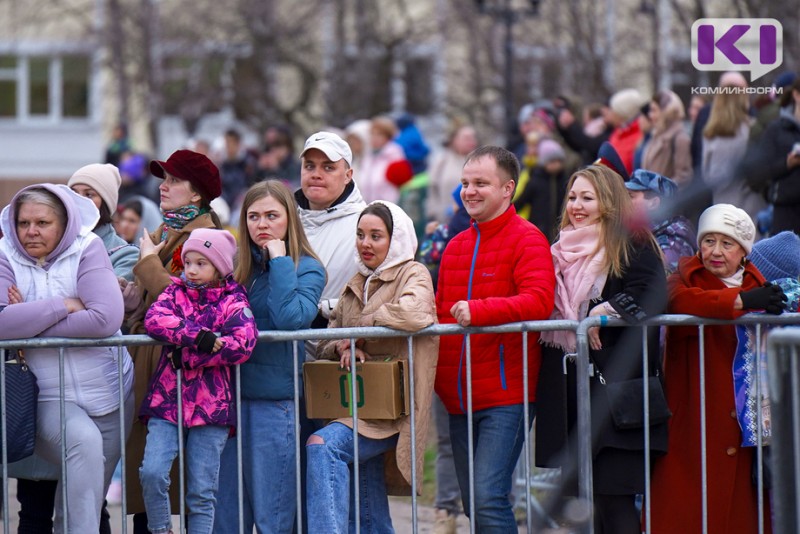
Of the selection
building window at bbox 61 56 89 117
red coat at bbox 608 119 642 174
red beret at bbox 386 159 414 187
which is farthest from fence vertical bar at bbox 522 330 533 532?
building window at bbox 61 56 89 117

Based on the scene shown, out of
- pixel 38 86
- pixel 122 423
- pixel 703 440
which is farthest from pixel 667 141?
pixel 38 86

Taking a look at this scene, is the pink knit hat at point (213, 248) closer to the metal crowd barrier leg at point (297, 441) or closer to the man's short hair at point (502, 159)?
the metal crowd barrier leg at point (297, 441)

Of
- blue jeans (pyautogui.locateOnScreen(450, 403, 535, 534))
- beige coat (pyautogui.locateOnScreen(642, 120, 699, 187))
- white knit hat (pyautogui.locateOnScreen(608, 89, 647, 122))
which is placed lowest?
blue jeans (pyautogui.locateOnScreen(450, 403, 535, 534))

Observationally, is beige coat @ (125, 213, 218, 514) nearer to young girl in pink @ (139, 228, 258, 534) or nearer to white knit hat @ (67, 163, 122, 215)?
young girl in pink @ (139, 228, 258, 534)

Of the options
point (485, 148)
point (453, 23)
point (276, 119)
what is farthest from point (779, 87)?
point (276, 119)

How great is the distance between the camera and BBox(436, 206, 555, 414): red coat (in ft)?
18.5

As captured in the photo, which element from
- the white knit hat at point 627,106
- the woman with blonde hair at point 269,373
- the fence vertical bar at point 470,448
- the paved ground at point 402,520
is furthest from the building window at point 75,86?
the fence vertical bar at point 470,448

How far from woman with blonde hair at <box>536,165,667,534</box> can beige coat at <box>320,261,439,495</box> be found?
51 centimetres

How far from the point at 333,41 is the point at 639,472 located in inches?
826

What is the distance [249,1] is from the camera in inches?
1003

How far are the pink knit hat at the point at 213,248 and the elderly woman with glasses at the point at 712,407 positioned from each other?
1.95 m

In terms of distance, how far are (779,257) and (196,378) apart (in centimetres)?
274

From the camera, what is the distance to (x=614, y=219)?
5773 millimetres

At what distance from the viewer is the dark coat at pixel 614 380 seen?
563cm
